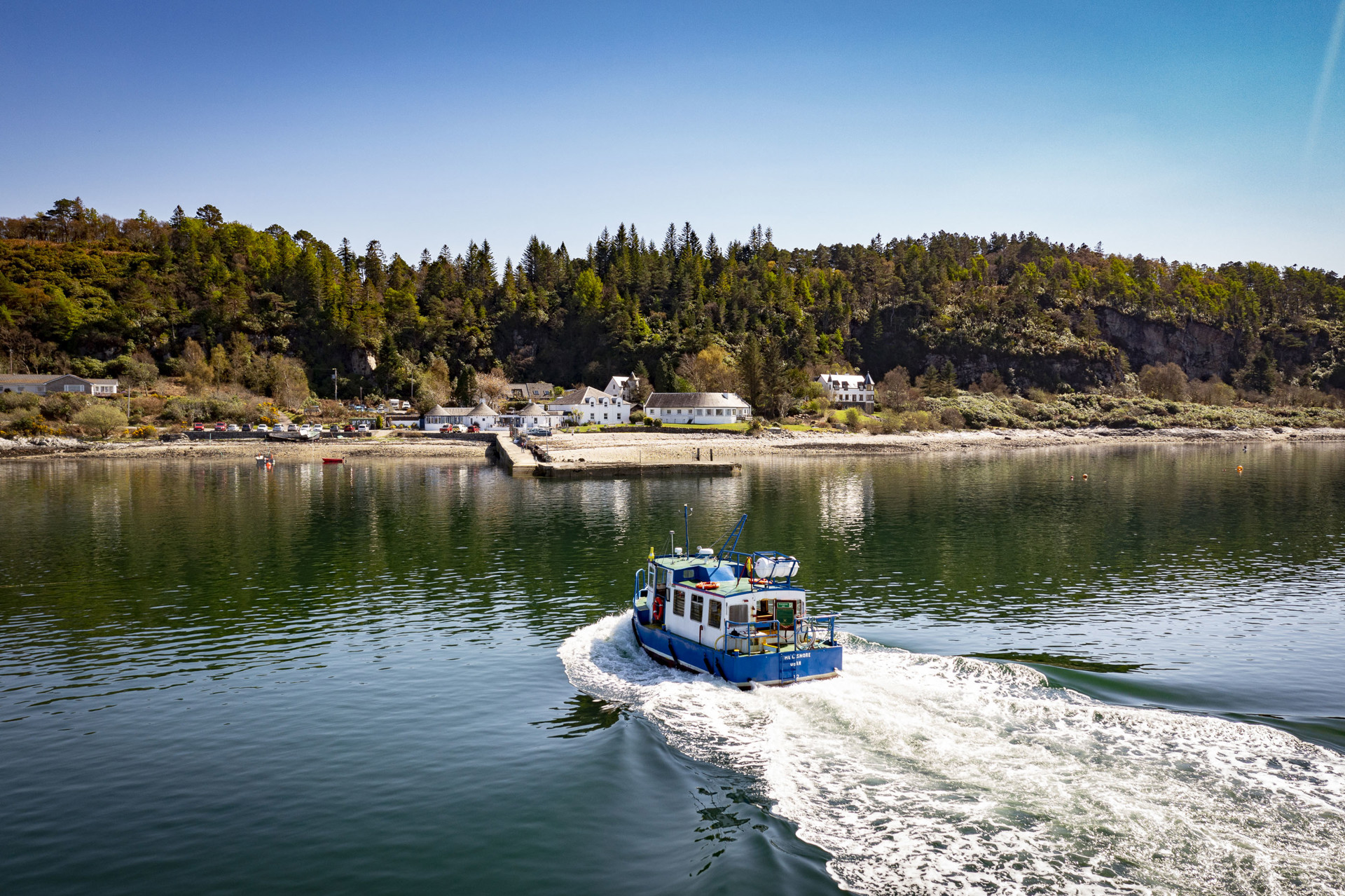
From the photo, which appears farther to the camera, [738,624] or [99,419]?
[99,419]

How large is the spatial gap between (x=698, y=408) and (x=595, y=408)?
20.3 m

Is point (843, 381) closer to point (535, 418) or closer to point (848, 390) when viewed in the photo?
point (848, 390)

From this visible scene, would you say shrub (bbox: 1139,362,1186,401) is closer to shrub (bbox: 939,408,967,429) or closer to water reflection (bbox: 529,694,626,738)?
shrub (bbox: 939,408,967,429)

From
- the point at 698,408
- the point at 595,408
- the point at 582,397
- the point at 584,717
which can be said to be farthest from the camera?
the point at 582,397

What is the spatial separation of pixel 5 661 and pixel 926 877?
27.4 metres

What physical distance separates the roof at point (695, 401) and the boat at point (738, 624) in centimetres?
11350

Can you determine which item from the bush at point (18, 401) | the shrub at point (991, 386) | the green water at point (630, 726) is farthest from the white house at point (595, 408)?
the green water at point (630, 726)

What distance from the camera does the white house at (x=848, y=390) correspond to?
167375mm

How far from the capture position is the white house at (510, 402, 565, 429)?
134500 millimetres

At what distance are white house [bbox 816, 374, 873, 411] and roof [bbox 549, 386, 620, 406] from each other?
4803 centimetres

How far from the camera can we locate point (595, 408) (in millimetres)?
145000

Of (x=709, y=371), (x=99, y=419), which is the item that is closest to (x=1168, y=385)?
(x=709, y=371)

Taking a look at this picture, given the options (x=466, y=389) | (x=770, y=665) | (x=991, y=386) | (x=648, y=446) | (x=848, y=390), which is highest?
(x=991, y=386)

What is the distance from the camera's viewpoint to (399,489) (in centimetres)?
6988
